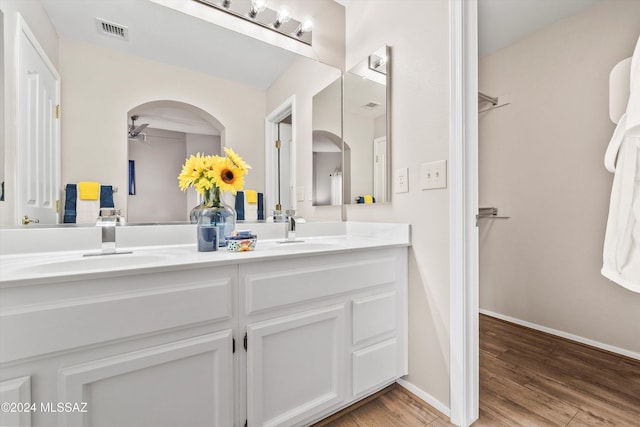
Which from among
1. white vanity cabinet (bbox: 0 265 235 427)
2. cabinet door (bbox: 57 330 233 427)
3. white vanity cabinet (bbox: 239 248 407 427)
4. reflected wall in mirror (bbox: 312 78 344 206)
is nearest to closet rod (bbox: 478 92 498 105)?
reflected wall in mirror (bbox: 312 78 344 206)

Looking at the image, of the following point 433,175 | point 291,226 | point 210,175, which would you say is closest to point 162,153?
point 210,175

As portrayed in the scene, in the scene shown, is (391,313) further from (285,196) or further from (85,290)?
(85,290)

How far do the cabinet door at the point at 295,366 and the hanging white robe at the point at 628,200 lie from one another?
4.31 ft

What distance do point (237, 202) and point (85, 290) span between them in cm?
85

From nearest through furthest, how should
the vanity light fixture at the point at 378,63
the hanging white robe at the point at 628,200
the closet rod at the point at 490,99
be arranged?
1. the hanging white robe at the point at 628,200
2. the vanity light fixture at the point at 378,63
3. the closet rod at the point at 490,99

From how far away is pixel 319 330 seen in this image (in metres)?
1.14

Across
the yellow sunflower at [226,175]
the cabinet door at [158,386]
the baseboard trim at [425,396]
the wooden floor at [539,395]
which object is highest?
the yellow sunflower at [226,175]

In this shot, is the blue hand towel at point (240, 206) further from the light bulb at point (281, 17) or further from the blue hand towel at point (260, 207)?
the light bulb at point (281, 17)

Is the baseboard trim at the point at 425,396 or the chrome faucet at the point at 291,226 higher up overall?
the chrome faucet at the point at 291,226

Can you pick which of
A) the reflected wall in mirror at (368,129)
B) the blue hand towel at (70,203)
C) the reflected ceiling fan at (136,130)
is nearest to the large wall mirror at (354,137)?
the reflected wall in mirror at (368,129)

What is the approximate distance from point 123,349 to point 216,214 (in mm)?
583

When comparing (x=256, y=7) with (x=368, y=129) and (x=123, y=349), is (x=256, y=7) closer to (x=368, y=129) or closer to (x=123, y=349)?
(x=368, y=129)

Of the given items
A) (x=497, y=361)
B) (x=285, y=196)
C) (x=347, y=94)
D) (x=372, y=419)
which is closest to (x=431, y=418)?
(x=372, y=419)

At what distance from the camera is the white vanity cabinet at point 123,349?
0.67 m
